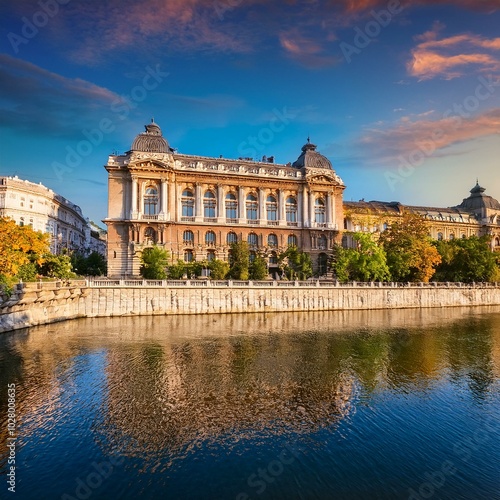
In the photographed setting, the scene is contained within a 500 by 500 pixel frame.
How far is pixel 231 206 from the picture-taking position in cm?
7794

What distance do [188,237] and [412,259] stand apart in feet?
137

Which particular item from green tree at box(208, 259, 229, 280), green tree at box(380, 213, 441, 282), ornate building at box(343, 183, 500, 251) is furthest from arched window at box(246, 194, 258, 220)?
green tree at box(380, 213, 441, 282)

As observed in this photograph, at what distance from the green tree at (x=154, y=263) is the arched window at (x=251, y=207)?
2217 cm

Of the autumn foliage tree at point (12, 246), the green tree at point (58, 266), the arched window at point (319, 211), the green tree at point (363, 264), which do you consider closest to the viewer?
the autumn foliage tree at point (12, 246)

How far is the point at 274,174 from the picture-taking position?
80.1 metres

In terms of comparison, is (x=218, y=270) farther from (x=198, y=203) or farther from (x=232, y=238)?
(x=198, y=203)

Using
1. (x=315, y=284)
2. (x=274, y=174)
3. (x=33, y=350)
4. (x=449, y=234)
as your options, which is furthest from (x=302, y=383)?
(x=449, y=234)

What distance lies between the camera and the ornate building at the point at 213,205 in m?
70.4

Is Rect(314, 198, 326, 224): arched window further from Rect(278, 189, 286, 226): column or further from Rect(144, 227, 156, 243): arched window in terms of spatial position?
Rect(144, 227, 156, 243): arched window

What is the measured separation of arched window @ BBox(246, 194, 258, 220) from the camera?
7906cm

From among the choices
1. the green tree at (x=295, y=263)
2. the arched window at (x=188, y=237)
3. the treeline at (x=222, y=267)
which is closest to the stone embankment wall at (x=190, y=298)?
the treeline at (x=222, y=267)

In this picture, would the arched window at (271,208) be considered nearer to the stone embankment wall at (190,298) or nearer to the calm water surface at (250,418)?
the stone embankment wall at (190,298)

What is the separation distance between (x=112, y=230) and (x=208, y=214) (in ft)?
59.8

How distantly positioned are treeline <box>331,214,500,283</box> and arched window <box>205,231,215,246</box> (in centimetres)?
2323
